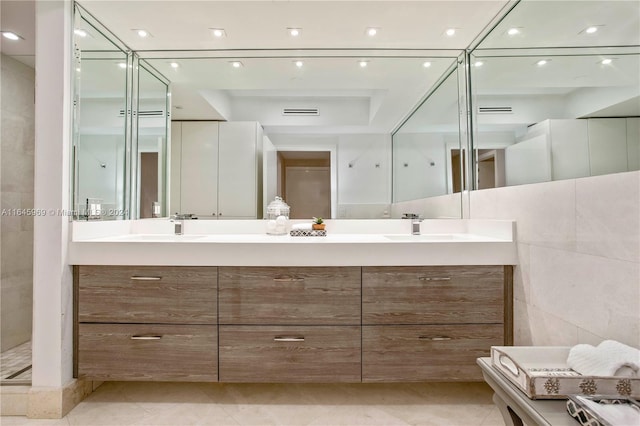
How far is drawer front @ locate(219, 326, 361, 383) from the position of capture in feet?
4.78

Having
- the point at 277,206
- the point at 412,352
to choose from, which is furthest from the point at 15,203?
the point at 412,352

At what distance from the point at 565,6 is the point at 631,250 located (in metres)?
1.06

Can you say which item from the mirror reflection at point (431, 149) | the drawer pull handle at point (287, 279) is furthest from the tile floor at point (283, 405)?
the mirror reflection at point (431, 149)

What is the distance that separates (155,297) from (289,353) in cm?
73

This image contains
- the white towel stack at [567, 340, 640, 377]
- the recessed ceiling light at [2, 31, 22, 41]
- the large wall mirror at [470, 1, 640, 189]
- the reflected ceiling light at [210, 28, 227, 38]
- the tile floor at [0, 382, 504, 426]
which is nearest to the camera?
the white towel stack at [567, 340, 640, 377]

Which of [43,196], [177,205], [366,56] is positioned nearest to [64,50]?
[43,196]

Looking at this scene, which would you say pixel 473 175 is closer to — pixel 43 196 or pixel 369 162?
pixel 369 162

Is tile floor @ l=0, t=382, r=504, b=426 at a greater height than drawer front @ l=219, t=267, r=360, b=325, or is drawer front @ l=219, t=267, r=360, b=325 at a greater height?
drawer front @ l=219, t=267, r=360, b=325

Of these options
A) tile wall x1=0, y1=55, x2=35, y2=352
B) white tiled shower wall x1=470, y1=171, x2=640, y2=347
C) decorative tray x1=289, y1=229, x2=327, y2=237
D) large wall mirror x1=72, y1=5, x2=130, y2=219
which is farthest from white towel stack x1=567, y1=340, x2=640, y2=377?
tile wall x1=0, y1=55, x2=35, y2=352

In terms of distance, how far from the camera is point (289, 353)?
1459 millimetres

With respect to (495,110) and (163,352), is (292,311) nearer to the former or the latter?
(163,352)

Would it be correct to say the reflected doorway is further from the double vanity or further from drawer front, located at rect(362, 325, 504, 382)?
drawer front, located at rect(362, 325, 504, 382)

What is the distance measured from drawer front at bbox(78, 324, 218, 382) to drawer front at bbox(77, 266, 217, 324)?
5 centimetres

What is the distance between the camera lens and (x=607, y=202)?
1.03 metres
